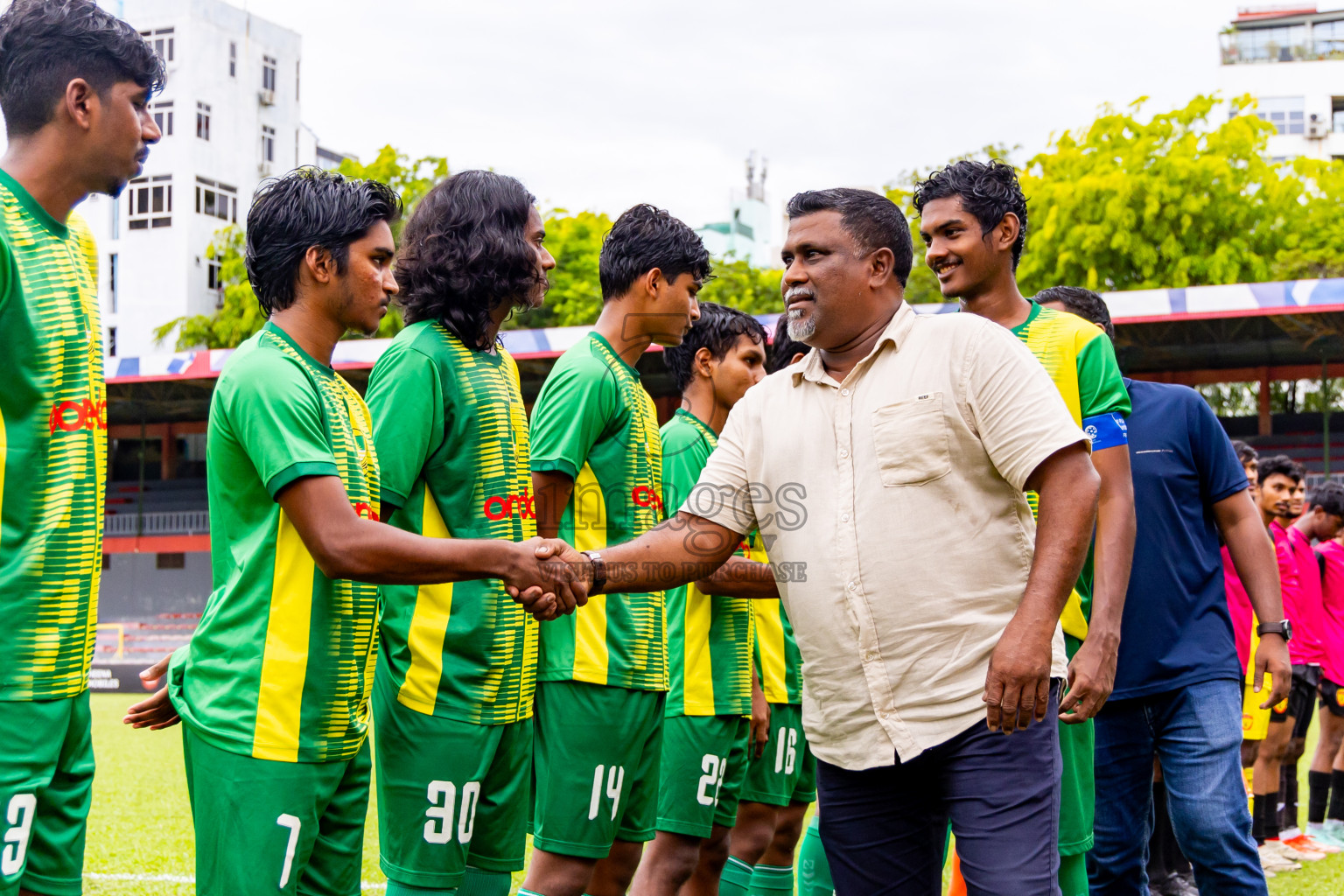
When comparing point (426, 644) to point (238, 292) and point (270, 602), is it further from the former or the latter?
point (238, 292)

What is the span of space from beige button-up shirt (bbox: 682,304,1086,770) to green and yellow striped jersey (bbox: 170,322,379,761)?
1.11 meters

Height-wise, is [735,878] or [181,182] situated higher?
[181,182]

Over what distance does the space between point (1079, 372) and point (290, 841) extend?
103 inches

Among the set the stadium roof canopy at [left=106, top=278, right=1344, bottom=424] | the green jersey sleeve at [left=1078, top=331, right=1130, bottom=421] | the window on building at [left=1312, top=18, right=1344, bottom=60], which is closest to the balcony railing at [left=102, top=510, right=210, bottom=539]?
the stadium roof canopy at [left=106, top=278, right=1344, bottom=424]

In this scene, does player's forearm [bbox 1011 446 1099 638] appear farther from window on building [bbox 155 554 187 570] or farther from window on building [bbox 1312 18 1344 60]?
window on building [bbox 1312 18 1344 60]

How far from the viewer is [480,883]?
3500 millimetres

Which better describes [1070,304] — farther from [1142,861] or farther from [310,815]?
[310,815]

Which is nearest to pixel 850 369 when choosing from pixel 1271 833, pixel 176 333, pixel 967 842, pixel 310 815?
pixel 967 842

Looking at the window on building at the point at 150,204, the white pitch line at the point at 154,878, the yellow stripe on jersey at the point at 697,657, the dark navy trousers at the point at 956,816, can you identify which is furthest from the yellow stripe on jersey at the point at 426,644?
the window on building at the point at 150,204

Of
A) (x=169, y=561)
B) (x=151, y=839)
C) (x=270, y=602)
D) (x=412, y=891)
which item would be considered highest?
(x=270, y=602)

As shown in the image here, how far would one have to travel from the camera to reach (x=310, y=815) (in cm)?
281

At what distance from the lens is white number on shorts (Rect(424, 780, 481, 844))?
3279 millimetres

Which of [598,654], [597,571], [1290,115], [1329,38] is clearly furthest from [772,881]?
[1329,38]

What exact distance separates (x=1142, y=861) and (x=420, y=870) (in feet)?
8.01
